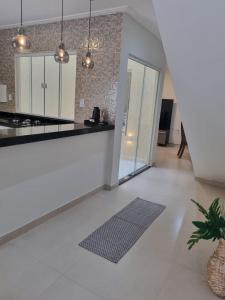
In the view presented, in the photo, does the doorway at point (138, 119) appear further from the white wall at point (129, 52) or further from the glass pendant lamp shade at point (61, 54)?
the glass pendant lamp shade at point (61, 54)

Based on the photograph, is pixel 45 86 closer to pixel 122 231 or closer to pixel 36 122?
pixel 36 122

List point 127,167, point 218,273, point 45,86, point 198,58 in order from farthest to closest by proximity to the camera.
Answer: point 127,167, point 45,86, point 198,58, point 218,273

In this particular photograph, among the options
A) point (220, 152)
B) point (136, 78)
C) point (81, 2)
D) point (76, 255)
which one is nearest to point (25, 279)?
point (76, 255)

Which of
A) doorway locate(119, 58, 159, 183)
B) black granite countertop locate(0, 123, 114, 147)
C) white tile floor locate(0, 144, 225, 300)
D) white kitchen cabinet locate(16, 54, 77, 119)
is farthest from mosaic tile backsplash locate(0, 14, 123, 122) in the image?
white tile floor locate(0, 144, 225, 300)

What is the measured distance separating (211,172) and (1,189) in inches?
138

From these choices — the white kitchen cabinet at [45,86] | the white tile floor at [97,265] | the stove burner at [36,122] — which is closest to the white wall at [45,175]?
the white tile floor at [97,265]

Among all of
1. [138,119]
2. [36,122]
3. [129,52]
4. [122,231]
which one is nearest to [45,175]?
[122,231]

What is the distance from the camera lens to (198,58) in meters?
1.99

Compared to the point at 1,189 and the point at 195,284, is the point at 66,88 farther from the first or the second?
the point at 195,284

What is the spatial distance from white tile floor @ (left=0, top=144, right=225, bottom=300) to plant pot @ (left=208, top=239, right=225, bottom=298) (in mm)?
74

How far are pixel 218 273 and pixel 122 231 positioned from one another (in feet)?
3.57

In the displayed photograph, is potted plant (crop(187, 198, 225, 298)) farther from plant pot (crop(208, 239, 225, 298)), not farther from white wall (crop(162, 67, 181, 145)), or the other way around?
white wall (crop(162, 67, 181, 145))

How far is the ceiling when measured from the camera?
291cm

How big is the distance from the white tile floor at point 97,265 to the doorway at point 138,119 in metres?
1.51
